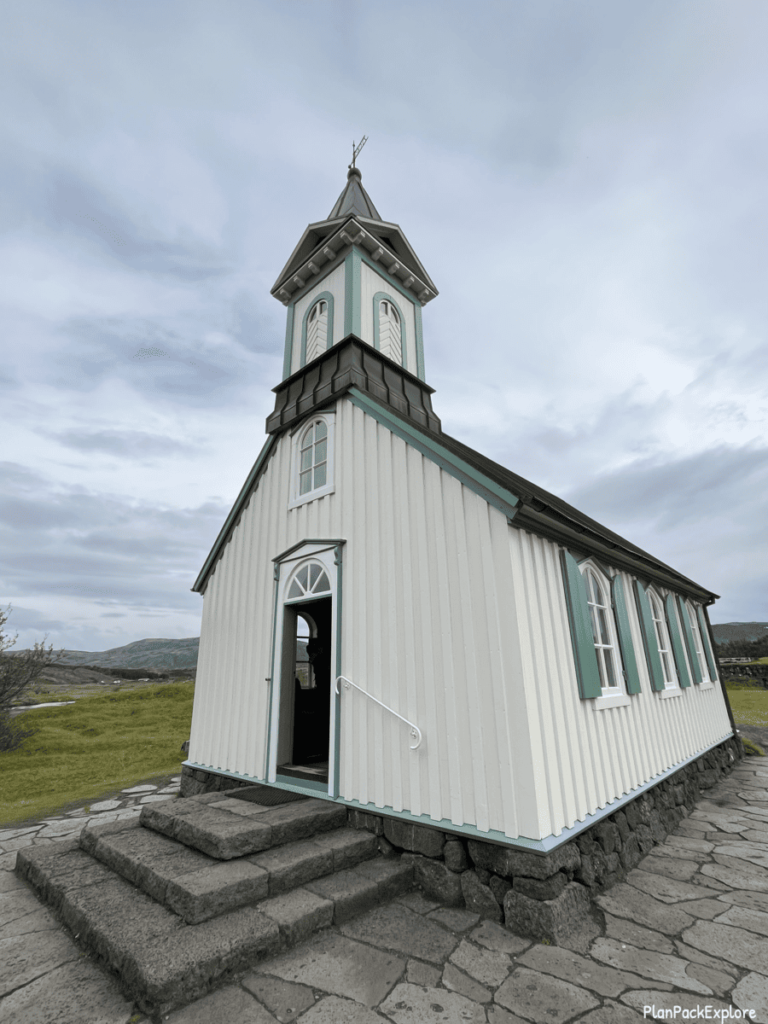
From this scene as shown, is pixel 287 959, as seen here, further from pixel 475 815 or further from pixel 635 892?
pixel 635 892

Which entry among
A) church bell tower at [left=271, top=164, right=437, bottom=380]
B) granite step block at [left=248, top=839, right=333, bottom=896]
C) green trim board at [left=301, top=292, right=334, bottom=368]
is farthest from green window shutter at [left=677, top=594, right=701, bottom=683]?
green trim board at [left=301, top=292, right=334, bottom=368]

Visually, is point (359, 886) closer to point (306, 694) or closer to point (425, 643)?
point (425, 643)

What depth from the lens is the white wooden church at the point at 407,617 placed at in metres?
4.00

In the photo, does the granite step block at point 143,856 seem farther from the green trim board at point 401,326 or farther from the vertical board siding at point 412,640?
the green trim board at point 401,326

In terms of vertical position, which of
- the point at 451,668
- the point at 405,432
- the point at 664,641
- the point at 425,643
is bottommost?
the point at 451,668

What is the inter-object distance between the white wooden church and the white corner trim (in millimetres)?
31

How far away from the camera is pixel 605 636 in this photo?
18.5ft

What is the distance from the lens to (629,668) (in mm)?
5602

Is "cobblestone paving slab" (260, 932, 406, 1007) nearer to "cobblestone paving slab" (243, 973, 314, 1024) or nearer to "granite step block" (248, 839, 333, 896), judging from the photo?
"cobblestone paving slab" (243, 973, 314, 1024)

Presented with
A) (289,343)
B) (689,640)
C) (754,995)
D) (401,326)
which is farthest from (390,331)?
(689,640)

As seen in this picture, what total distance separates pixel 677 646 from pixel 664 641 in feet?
0.80

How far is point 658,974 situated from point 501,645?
2.16m

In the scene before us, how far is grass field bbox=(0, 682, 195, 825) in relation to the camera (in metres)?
7.62

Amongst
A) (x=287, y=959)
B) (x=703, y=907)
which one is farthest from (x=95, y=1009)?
(x=703, y=907)
